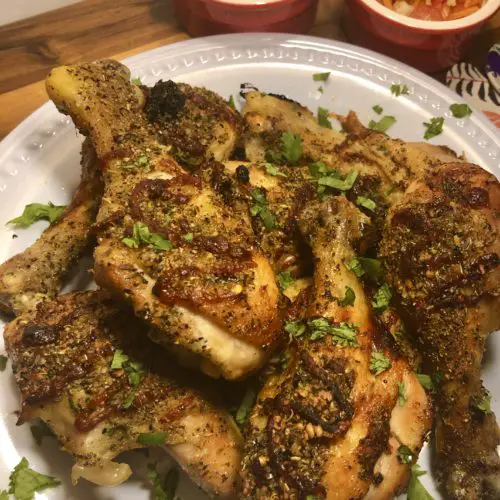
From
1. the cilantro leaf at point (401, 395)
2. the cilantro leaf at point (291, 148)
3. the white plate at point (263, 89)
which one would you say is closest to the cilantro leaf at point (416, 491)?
the cilantro leaf at point (401, 395)

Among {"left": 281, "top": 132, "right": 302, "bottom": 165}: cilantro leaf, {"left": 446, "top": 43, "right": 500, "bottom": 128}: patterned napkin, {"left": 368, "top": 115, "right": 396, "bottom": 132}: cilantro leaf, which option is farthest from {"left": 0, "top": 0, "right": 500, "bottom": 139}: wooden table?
{"left": 281, "top": 132, "right": 302, "bottom": 165}: cilantro leaf

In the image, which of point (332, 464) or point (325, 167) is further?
point (325, 167)

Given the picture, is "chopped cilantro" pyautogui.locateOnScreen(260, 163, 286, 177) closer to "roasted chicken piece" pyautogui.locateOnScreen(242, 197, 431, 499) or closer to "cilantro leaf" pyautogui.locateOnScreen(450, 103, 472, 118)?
"roasted chicken piece" pyautogui.locateOnScreen(242, 197, 431, 499)

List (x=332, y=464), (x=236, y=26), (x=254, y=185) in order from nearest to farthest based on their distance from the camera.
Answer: (x=332, y=464) < (x=254, y=185) < (x=236, y=26)

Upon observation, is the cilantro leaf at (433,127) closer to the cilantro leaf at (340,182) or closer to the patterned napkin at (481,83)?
the patterned napkin at (481,83)

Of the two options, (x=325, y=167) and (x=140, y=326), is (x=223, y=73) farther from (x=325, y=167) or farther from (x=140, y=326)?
(x=140, y=326)

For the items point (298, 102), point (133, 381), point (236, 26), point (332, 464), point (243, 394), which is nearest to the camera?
point (332, 464)

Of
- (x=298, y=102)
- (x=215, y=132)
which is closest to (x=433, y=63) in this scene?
(x=298, y=102)
